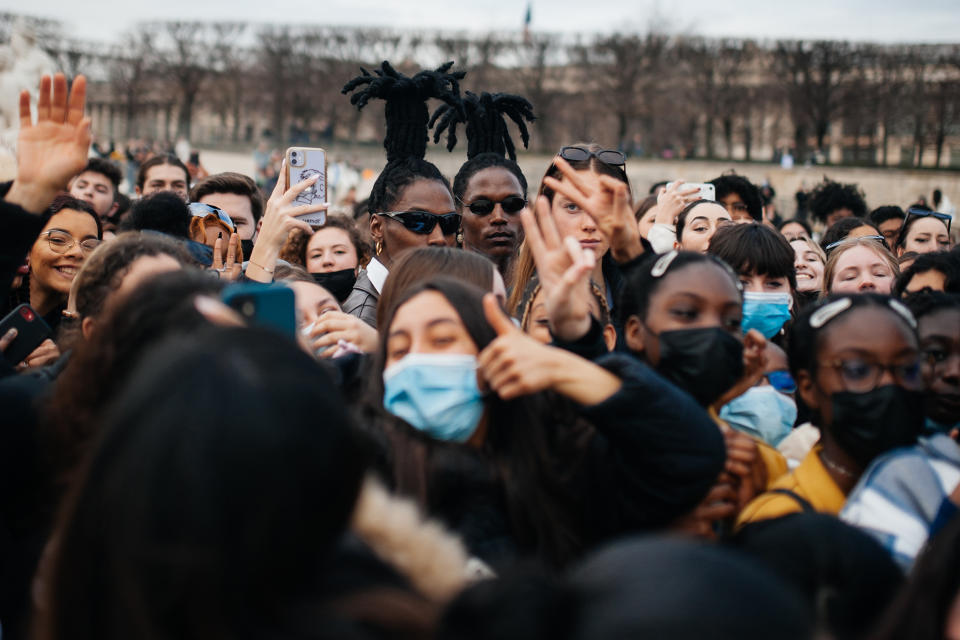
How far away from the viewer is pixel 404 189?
498 cm

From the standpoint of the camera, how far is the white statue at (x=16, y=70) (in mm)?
10008

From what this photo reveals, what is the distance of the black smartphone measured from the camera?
362 cm

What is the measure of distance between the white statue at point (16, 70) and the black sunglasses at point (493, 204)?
677cm

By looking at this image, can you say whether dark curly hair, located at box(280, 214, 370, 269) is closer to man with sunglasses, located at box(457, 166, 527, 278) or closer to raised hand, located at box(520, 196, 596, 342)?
man with sunglasses, located at box(457, 166, 527, 278)

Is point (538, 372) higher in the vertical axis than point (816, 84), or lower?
lower

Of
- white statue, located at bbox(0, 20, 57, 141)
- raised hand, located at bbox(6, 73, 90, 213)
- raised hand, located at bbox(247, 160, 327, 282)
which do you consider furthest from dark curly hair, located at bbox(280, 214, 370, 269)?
white statue, located at bbox(0, 20, 57, 141)

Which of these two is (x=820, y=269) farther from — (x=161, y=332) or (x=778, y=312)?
(x=161, y=332)

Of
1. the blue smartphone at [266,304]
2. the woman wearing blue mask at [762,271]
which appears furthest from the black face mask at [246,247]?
the blue smartphone at [266,304]

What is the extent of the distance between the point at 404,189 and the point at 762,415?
240 centimetres

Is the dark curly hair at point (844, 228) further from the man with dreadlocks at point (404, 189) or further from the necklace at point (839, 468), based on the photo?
the necklace at point (839, 468)

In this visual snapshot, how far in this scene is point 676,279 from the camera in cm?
291

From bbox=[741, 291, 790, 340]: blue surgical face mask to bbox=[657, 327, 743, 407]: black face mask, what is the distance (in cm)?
126

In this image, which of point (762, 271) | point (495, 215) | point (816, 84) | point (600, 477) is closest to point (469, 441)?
point (600, 477)

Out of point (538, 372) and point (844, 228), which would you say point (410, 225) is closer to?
point (538, 372)
